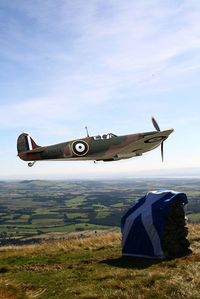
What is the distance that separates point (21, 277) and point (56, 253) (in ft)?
19.5

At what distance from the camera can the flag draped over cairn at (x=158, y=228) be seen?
22.2 meters

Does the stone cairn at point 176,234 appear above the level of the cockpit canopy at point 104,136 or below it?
below

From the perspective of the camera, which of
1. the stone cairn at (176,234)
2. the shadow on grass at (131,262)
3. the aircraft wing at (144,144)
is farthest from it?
the aircraft wing at (144,144)

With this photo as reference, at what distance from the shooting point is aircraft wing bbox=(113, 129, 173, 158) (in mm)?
26125

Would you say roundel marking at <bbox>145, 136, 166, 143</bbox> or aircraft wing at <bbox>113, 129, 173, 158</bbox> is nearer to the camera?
aircraft wing at <bbox>113, 129, 173, 158</bbox>

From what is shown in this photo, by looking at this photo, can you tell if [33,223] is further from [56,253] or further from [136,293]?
[136,293]

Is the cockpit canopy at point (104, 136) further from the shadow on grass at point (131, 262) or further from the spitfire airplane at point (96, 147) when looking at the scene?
the shadow on grass at point (131, 262)

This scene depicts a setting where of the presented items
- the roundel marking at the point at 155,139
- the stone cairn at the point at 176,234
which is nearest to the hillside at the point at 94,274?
the stone cairn at the point at 176,234

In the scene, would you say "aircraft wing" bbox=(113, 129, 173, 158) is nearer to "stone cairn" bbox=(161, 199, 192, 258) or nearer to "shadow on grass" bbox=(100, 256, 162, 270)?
"stone cairn" bbox=(161, 199, 192, 258)

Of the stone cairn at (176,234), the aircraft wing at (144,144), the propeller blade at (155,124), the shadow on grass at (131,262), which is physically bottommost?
the shadow on grass at (131,262)

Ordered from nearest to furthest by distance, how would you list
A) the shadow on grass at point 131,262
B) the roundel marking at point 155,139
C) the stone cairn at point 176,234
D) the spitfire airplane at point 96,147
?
the shadow on grass at point 131,262
the stone cairn at point 176,234
the spitfire airplane at point 96,147
the roundel marking at point 155,139

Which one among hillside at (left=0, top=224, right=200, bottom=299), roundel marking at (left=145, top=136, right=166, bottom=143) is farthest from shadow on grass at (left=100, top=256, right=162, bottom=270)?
roundel marking at (left=145, top=136, right=166, bottom=143)

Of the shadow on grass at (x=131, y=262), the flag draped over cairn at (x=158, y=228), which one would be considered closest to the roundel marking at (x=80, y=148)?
the flag draped over cairn at (x=158, y=228)

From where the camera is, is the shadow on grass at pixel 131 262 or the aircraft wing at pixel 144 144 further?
the aircraft wing at pixel 144 144
